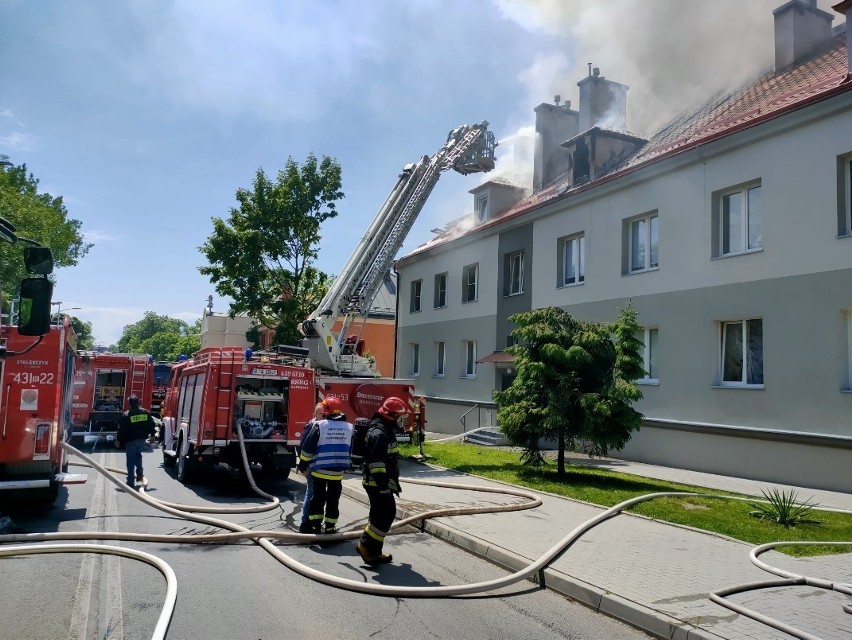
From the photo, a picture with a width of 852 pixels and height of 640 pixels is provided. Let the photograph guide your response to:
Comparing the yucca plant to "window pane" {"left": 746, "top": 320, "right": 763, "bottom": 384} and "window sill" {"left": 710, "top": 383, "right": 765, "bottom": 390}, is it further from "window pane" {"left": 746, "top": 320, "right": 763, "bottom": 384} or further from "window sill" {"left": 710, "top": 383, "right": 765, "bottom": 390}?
"window pane" {"left": 746, "top": 320, "right": 763, "bottom": 384}

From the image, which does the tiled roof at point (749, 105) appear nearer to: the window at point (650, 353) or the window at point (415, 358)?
the window at point (650, 353)

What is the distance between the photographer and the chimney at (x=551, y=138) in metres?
23.6

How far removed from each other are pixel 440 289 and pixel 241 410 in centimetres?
1427

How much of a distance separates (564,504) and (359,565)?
4.06 meters

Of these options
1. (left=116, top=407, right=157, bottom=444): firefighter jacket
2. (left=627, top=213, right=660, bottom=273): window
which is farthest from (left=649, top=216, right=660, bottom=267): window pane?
(left=116, top=407, right=157, bottom=444): firefighter jacket

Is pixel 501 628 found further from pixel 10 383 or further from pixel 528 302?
pixel 528 302

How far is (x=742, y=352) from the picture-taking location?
529 inches

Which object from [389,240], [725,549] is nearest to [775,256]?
[725,549]

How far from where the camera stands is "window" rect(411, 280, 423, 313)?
27.2m

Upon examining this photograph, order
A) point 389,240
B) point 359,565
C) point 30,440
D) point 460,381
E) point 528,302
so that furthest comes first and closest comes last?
point 460,381 < point 528,302 < point 389,240 < point 30,440 < point 359,565

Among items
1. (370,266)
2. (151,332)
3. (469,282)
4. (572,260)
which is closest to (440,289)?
(469,282)

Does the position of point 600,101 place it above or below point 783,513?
above

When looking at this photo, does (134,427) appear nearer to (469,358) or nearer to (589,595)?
(589,595)

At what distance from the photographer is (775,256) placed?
1262cm
